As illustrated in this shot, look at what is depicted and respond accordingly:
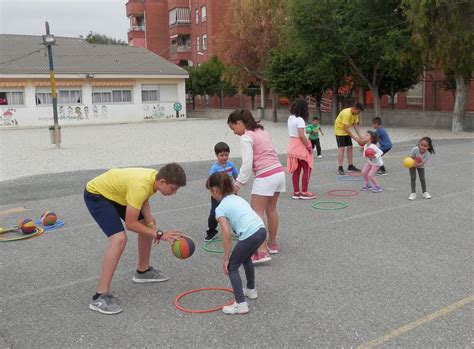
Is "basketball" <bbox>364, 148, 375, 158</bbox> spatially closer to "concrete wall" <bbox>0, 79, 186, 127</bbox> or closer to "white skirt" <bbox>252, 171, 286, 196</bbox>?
"white skirt" <bbox>252, 171, 286, 196</bbox>

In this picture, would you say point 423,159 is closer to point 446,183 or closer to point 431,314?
point 446,183

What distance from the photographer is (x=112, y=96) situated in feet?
141

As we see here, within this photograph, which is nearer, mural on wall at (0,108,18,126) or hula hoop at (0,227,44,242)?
hula hoop at (0,227,44,242)

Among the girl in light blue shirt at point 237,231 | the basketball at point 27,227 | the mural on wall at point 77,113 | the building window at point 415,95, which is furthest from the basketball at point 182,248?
the mural on wall at point 77,113

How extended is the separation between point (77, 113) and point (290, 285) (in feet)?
126

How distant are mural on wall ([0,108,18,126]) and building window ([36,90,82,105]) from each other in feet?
6.77

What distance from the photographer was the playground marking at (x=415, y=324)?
3.99m

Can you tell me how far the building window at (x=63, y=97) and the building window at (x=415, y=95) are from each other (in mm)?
25008

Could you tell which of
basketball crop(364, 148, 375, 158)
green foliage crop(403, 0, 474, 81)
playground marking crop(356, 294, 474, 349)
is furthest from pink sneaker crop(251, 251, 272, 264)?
green foliage crop(403, 0, 474, 81)

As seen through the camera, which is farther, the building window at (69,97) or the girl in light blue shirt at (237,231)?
the building window at (69,97)

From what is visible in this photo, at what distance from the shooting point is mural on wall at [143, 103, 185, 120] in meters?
44.2

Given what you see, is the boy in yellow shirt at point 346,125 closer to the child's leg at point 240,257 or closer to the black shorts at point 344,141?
the black shorts at point 344,141

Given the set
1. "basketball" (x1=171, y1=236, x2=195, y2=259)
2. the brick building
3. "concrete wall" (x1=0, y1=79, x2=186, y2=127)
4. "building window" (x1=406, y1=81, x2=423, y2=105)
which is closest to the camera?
"basketball" (x1=171, y1=236, x2=195, y2=259)

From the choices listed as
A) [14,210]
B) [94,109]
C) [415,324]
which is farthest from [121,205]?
[94,109]
